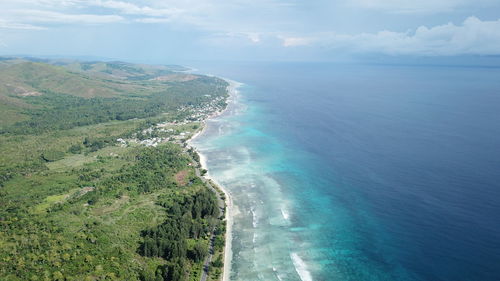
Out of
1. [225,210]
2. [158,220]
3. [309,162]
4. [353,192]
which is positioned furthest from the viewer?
[309,162]

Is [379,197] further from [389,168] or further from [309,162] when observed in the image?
[309,162]

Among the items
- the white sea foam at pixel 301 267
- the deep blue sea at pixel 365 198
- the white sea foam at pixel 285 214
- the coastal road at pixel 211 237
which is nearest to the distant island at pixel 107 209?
the coastal road at pixel 211 237

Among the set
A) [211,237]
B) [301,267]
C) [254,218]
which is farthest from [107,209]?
[301,267]

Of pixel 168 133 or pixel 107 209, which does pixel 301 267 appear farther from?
pixel 168 133

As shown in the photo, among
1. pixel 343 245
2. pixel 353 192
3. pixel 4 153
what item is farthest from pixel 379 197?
pixel 4 153

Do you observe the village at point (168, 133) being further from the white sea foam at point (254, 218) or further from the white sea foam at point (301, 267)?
the white sea foam at point (301, 267)

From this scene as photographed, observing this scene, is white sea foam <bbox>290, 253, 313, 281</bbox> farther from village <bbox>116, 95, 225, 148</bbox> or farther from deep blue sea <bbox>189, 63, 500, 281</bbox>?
village <bbox>116, 95, 225, 148</bbox>

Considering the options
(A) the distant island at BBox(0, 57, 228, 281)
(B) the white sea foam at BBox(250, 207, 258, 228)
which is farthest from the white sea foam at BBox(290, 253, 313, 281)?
(A) the distant island at BBox(0, 57, 228, 281)
